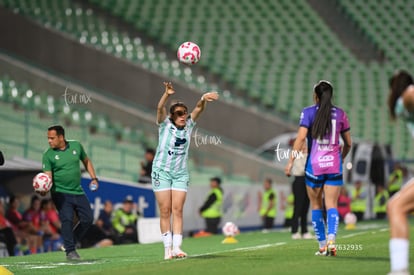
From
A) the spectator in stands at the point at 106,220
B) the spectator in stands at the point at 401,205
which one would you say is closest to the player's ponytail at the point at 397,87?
the spectator in stands at the point at 401,205

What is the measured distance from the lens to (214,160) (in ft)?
99.8

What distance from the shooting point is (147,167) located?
2370 cm

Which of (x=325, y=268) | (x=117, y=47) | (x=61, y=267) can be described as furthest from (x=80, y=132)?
(x=325, y=268)

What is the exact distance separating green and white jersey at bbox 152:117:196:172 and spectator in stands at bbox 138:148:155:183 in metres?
9.64

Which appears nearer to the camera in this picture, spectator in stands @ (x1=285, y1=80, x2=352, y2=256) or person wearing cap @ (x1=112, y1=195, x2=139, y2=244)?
spectator in stands @ (x1=285, y1=80, x2=352, y2=256)

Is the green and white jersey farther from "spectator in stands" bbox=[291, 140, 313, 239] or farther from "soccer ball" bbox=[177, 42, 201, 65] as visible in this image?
"spectator in stands" bbox=[291, 140, 313, 239]

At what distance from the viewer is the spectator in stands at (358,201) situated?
30219 mm

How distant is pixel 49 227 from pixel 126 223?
5.42ft

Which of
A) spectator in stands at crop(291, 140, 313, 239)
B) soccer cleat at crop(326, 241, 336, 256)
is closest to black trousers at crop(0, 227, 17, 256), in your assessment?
spectator in stands at crop(291, 140, 313, 239)

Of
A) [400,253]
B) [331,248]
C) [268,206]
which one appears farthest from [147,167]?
[400,253]

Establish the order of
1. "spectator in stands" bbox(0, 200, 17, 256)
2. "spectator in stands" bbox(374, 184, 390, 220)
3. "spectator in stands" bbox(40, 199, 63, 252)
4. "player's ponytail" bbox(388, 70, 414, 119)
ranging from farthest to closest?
"spectator in stands" bbox(374, 184, 390, 220) → "spectator in stands" bbox(40, 199, 63, 252) → "spectator in stands" bbox(0, 200, 17, 256) → "player's ponytail" bbox(388, 70, 414, 119)

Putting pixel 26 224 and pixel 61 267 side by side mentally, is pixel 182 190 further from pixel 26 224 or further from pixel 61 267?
pixel 26 224

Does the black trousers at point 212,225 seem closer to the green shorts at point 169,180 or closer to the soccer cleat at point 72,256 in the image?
the soccer cleat at point 72,256

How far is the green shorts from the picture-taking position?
13.4 m
